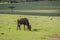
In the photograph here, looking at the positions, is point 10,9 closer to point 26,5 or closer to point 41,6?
point 26,5

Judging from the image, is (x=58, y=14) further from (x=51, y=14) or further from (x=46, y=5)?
(x=46, y=5)

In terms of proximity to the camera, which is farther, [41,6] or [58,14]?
[41,6]

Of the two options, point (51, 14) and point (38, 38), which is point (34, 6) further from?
point (38, 38)

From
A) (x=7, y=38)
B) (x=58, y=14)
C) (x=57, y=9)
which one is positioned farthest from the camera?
(x=57, y=9)

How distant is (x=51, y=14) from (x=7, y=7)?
17.1 ft

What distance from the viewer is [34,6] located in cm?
2466

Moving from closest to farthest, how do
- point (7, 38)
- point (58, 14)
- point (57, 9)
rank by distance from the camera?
1. point (7, 38)
2. point (58, 14)
3. point (57, 9)

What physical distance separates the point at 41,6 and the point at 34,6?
745 mm

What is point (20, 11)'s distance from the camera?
24.7m

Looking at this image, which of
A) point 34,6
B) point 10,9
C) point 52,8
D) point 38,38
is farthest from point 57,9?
point 38,38

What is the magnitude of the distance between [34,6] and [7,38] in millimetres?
14919

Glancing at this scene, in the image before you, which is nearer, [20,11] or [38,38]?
[38,38]

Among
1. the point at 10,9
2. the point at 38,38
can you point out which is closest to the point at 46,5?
the point at 10,9

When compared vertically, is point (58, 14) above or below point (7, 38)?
below
